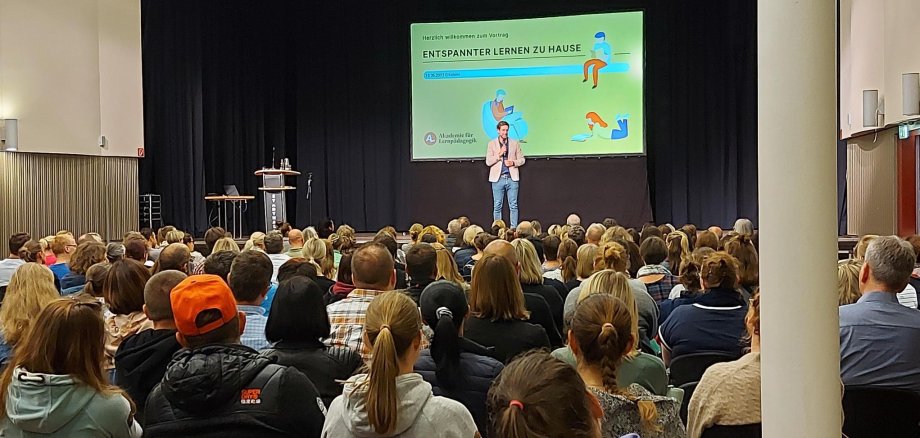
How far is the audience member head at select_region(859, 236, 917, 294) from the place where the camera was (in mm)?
3385

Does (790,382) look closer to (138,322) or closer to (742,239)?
(138,322)

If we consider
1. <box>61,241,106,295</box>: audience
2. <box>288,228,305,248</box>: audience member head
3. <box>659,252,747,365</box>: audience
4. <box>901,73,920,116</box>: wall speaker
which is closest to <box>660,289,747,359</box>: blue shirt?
<box>659,252,747,365</box>: audience

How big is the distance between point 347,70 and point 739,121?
257 inches

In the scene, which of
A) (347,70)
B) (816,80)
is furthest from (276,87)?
(816,80)

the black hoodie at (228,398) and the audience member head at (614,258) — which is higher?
the audience member head at (614,258)

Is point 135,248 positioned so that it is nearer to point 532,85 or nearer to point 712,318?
point 712,318

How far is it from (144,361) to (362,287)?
1053mm

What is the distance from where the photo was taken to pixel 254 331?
137 inches

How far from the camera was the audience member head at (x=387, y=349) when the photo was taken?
6.97ft

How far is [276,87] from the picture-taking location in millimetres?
16359

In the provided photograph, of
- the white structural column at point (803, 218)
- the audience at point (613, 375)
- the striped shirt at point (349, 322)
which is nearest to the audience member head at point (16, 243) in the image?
the striped shirt at point (349, 322)

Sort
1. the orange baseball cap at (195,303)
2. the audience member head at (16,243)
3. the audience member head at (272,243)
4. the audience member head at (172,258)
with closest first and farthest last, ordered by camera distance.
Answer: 1. the orange baseball cap at (195,303)
2. the audience member head at (172,258)
3. the audience member head at (272,243)
4. the audience member head at (16,243)

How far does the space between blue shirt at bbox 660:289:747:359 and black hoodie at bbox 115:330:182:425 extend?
2.02 meters

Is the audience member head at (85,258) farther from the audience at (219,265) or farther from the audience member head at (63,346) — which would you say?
the audience member head at (63,346)
